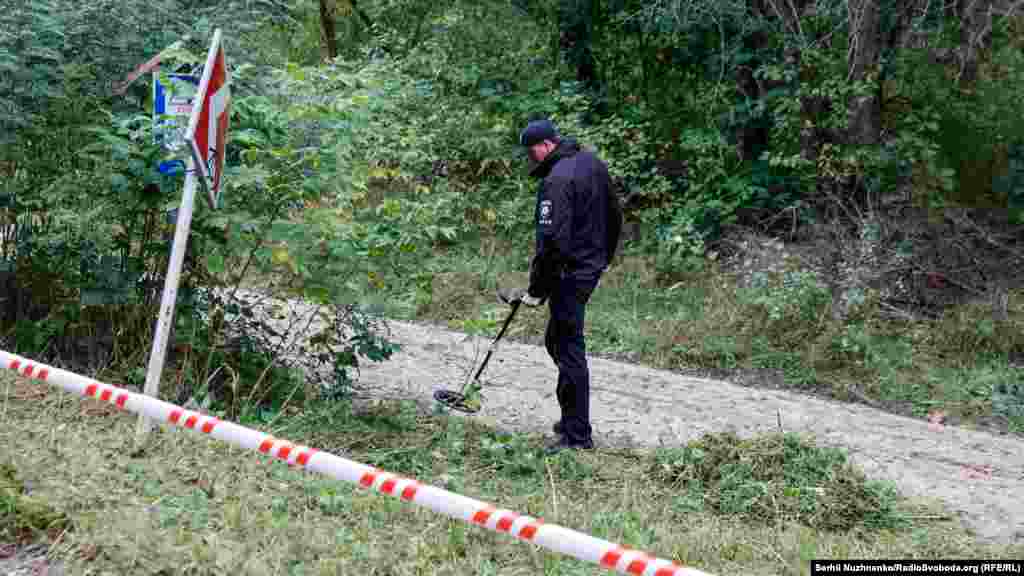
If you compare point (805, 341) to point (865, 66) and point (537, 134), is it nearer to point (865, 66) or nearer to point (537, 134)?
point (865, 66)

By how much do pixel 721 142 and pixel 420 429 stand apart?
24.6 ft

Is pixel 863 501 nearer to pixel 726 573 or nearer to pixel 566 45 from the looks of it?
pixel 726 573

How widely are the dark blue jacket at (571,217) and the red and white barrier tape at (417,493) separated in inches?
107

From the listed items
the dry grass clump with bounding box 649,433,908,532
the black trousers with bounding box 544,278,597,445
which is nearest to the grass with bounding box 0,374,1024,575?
the dry grass clump with bounding box 649,433,908,532

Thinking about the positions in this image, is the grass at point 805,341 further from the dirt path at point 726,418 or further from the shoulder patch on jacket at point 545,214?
the shoulder patch on jacket at point 545,214

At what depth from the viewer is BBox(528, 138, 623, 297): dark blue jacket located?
6473mm

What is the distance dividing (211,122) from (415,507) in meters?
2.23

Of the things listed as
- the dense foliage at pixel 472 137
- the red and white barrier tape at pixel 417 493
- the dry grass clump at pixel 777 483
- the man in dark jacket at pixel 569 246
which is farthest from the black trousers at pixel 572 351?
the red and white barrier tape at pixel 417 493

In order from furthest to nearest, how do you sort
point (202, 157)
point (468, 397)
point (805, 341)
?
point (805, 341), point (468, 397), point (202, 157)

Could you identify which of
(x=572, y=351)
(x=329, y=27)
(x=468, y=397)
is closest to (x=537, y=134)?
(x=572, y=351)

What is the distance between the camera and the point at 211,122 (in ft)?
17.0

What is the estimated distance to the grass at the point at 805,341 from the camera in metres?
8.84

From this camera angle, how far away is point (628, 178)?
13.9 meters

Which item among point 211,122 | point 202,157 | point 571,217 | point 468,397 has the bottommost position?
point 468,397
